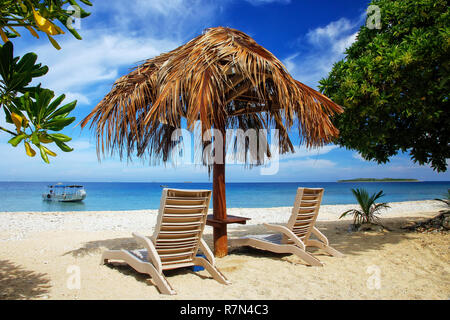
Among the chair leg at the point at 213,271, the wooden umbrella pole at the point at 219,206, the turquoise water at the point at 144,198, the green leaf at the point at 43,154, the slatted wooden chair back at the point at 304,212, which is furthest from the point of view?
the turquoise water at the point at 144,198

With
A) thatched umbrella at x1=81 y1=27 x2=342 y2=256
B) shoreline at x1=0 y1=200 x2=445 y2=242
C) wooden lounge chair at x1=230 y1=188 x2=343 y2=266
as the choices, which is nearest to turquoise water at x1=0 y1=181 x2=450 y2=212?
shoreline at x1=0 y1=200 x2=445 y2=242

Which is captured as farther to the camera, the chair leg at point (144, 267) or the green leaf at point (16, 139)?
the chair leg at point (144, 267)

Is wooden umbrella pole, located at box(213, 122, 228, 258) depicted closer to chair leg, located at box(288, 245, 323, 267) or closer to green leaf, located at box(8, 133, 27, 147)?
chair leg, located at box(288, 245, 323, 267)

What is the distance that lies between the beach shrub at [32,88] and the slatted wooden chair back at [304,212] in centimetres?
325

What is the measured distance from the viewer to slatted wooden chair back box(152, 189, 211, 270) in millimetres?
3393

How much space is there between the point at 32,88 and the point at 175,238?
6.88 ft

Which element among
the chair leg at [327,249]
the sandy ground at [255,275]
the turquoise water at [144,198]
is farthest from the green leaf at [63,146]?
the turquoise water at [144,198]

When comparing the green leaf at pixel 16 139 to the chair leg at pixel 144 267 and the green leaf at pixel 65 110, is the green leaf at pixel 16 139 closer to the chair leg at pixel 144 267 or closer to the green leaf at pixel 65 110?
the green leaf at pixel 65 110

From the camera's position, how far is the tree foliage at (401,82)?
4.86m

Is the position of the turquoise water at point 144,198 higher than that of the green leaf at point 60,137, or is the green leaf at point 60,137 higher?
the green leaf at point 60,137

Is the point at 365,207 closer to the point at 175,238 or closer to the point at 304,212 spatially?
the point at 304,212

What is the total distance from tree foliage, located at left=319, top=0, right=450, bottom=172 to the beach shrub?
4349mm

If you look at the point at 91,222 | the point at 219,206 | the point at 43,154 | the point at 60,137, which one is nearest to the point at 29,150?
the point at 43,154

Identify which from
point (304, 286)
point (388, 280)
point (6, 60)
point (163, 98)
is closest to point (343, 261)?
point (388, 280)
